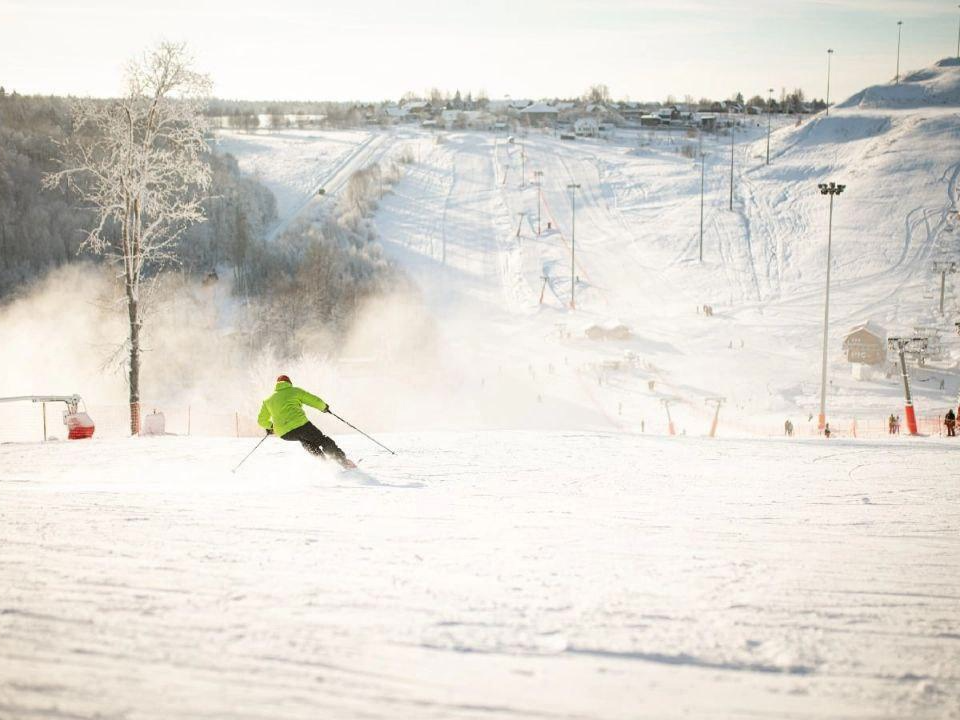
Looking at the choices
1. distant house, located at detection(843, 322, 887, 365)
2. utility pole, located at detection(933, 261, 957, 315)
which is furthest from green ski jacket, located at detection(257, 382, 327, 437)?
utility pole, located at detection(933, 261, 957, 315)

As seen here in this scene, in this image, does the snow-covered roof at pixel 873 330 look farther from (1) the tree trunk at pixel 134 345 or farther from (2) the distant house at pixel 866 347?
(1) the tree trunk at pixel 134 345

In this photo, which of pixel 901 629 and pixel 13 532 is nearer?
pixel 901 629

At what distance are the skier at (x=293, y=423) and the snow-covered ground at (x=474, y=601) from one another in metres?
0.83

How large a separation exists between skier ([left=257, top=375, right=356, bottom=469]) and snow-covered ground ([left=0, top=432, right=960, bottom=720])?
83cm

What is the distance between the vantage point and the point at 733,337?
36969mm

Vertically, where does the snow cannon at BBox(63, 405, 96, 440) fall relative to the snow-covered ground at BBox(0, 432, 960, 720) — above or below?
below

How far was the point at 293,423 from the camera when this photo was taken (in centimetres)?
920

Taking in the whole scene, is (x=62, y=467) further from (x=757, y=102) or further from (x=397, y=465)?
(x=757, y=102)

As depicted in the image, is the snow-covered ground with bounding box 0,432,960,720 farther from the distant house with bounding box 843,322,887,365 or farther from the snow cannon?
the distant house with bounding box 843,322,887,365

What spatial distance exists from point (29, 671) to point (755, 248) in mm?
51528

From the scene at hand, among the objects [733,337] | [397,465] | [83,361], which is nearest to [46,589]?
[397,465]

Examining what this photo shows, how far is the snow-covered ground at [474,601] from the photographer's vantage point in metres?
3.69

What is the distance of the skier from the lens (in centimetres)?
920

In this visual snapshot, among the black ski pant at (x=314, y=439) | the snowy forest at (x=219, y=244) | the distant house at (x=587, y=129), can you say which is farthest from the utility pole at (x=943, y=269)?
the distant house at (x=587, y=129)
